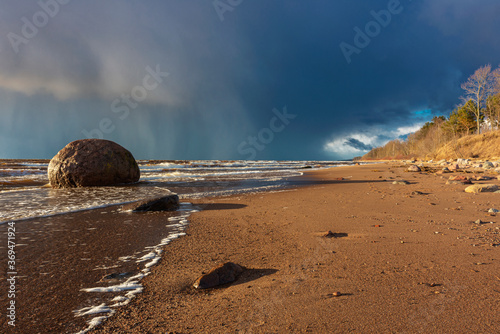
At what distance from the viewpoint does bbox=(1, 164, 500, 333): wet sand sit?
1659 millimetres

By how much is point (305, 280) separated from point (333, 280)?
255 mm

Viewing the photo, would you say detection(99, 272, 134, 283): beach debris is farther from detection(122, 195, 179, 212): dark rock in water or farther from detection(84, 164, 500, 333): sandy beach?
detection(122, 195, 179, 212): dark rock in water

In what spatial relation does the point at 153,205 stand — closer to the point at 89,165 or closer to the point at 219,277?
the point at 219,277

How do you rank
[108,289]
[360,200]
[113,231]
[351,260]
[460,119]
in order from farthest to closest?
1. [460,119]
2. [360,200]
3. [113,231]
4. [351,260]
5. [108,289]

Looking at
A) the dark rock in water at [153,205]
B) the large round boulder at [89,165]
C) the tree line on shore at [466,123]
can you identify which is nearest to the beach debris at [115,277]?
the dark rock in water at [153,205]

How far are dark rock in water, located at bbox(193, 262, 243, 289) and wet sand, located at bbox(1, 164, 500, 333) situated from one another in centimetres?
7

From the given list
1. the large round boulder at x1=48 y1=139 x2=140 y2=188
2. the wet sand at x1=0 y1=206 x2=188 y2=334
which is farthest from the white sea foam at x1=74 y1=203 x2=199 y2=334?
the large round boulder at x1=48 y1=139 x2=140 y2=188

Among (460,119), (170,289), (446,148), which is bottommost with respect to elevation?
(170,289)

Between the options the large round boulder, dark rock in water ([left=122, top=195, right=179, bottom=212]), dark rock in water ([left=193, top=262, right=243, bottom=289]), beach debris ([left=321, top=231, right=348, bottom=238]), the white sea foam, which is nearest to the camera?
the white sea foam

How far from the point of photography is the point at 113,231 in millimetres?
4230

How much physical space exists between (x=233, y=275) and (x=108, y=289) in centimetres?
115

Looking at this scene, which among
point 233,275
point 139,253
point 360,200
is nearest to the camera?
point 233,275

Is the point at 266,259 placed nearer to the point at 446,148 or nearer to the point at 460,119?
the point at 446,148

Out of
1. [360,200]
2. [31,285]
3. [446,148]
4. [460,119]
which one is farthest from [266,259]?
[460,119]
